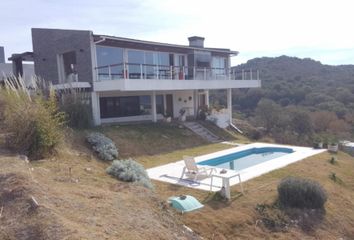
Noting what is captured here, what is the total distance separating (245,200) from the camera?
10672 millimetres

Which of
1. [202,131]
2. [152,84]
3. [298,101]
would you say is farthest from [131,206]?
[298,101]

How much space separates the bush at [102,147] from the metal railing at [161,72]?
159 inches

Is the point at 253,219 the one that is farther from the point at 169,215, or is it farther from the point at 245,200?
the point at 169,215

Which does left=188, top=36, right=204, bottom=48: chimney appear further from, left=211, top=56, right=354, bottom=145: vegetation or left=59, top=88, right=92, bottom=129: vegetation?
left=59, top=88, right=92, bottom=129: vegetation

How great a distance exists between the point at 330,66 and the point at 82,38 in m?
67.4

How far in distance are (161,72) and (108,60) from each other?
4.31m

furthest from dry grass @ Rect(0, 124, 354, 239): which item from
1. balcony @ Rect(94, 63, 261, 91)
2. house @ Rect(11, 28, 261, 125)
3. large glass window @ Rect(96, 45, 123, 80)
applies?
large glass window @ Rect(96, 45, 123, 80)

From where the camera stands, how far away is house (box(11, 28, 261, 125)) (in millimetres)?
20922

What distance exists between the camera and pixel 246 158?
18.9m

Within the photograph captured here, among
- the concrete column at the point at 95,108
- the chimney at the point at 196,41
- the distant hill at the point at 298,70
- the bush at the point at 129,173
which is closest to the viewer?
the bush at the point at 129,173

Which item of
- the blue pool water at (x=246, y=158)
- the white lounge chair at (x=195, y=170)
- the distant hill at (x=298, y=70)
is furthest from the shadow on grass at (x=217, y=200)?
the distant hill at (x=298, y=70)

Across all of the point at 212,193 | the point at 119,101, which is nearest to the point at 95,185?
the point at 212,193

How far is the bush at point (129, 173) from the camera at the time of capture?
11.3 m

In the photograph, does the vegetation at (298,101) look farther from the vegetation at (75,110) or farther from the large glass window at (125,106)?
the vegetation at (75,110)
